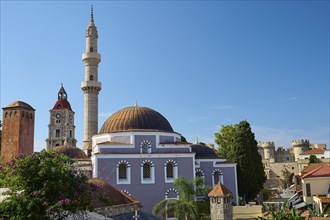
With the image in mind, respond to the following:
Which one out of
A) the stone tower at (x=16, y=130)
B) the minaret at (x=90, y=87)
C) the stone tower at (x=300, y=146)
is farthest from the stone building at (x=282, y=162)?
the stone tower at (x=16, y=130)

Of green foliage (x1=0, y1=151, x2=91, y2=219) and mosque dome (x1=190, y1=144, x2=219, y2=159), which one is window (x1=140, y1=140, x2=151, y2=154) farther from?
green foliage (x1=0, y1=151, x2=91, y2=219)

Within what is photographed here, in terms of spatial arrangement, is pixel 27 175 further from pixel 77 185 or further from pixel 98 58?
pixel 98 58

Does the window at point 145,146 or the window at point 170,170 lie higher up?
the window at point 145,146

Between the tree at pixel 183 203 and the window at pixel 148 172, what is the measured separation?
2.20 meters

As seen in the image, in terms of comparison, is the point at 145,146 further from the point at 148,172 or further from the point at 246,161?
the point at 246,161

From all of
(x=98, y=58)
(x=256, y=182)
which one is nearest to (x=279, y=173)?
(x=256, y=182)

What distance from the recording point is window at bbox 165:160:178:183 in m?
27.4

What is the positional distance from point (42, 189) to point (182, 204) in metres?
13.5

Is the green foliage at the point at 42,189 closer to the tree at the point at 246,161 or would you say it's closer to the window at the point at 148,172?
the window at the point at 148,172

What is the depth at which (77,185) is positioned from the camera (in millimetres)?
11000

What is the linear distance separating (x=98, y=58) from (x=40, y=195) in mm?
32265

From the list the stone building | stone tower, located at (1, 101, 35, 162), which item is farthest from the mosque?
the stone building

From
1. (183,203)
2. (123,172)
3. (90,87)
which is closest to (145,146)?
(123,172)

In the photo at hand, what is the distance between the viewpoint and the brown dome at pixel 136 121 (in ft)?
93.4
